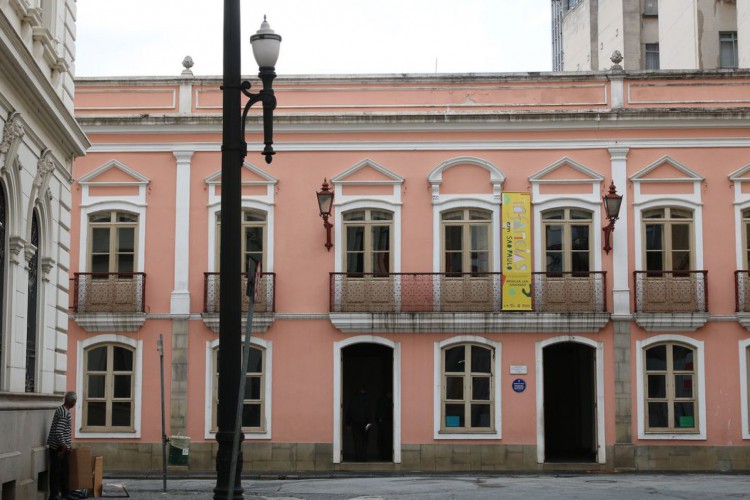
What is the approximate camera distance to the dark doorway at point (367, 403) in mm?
29531

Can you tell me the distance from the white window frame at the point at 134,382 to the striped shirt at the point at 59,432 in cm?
1144

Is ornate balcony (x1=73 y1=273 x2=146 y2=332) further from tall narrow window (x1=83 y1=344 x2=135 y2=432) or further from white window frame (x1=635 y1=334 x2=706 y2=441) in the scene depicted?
white window frame (x1=635 y1=334 x2=706 y2=441)

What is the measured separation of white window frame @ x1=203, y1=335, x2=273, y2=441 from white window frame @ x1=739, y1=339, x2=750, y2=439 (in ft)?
34.5

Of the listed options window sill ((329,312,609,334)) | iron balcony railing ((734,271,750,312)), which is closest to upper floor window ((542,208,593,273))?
window sill ((329,312,609,334))

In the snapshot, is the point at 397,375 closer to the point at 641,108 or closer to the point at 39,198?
the point at 641,108

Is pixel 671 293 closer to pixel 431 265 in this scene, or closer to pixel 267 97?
pixel 431 265

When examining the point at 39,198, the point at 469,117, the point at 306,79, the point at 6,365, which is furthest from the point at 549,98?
the point at 6,365

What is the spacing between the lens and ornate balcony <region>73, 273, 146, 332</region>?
93.4 ft

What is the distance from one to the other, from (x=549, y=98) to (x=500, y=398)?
699cm

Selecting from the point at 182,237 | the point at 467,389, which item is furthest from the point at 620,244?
the point at 182,237


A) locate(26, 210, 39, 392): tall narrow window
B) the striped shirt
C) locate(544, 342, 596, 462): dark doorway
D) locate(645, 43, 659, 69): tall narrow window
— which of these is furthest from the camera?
locate(645, 43, 659, 69): tall narrow window

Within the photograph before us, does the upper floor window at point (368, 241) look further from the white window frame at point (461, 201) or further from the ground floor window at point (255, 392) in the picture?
the ground floor window at point (255, 392)

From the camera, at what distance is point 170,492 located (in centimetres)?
2075

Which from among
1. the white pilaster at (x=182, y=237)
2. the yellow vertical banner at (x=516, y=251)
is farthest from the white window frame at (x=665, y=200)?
the white pilaster at (x=182, y=237)
